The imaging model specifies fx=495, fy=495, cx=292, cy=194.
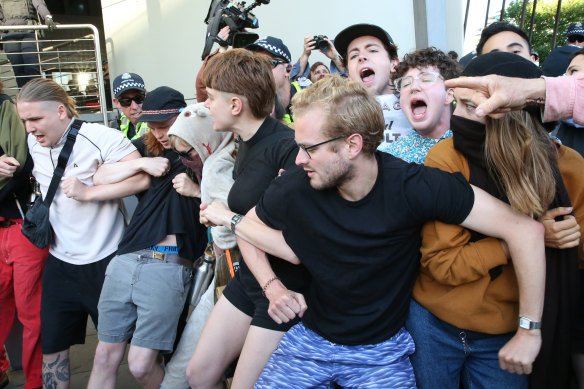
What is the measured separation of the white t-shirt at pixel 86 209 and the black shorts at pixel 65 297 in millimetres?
67

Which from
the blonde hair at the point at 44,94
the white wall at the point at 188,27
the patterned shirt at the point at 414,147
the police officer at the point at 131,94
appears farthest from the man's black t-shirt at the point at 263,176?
the white wall at the point at 188,27

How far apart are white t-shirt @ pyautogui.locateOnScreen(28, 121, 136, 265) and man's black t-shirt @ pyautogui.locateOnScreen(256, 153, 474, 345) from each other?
1.80 metres

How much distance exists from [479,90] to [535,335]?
33.9 inches

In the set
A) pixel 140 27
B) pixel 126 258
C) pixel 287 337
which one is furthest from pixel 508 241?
pixel 140 27

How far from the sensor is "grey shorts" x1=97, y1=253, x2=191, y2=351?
291 centimetres

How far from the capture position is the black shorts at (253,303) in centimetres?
222

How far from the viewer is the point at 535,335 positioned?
170 cm

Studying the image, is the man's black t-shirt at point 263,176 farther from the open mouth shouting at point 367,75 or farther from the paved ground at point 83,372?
the paved ground at point 83,372

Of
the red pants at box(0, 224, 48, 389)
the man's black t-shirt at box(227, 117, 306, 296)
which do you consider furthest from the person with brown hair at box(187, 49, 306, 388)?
the red pants at box(0, 224, 48, 389)

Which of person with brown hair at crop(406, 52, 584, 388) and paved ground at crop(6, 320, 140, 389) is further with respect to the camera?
paved ground at crop(6, 320, 140, 389)

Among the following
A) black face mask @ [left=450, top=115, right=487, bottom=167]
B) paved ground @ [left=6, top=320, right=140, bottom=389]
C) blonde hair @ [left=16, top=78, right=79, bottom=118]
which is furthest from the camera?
paved ground @ [left=6, top=320, right=140, bottom=389]

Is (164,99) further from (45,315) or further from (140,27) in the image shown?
(140,27)

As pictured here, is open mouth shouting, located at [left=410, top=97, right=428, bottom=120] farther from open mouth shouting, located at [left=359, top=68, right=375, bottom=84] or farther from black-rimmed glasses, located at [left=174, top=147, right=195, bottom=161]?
black-rimmed glasses, located at [left=174, top=147, right=195, bottom=161]

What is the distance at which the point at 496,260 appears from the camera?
1733mm
